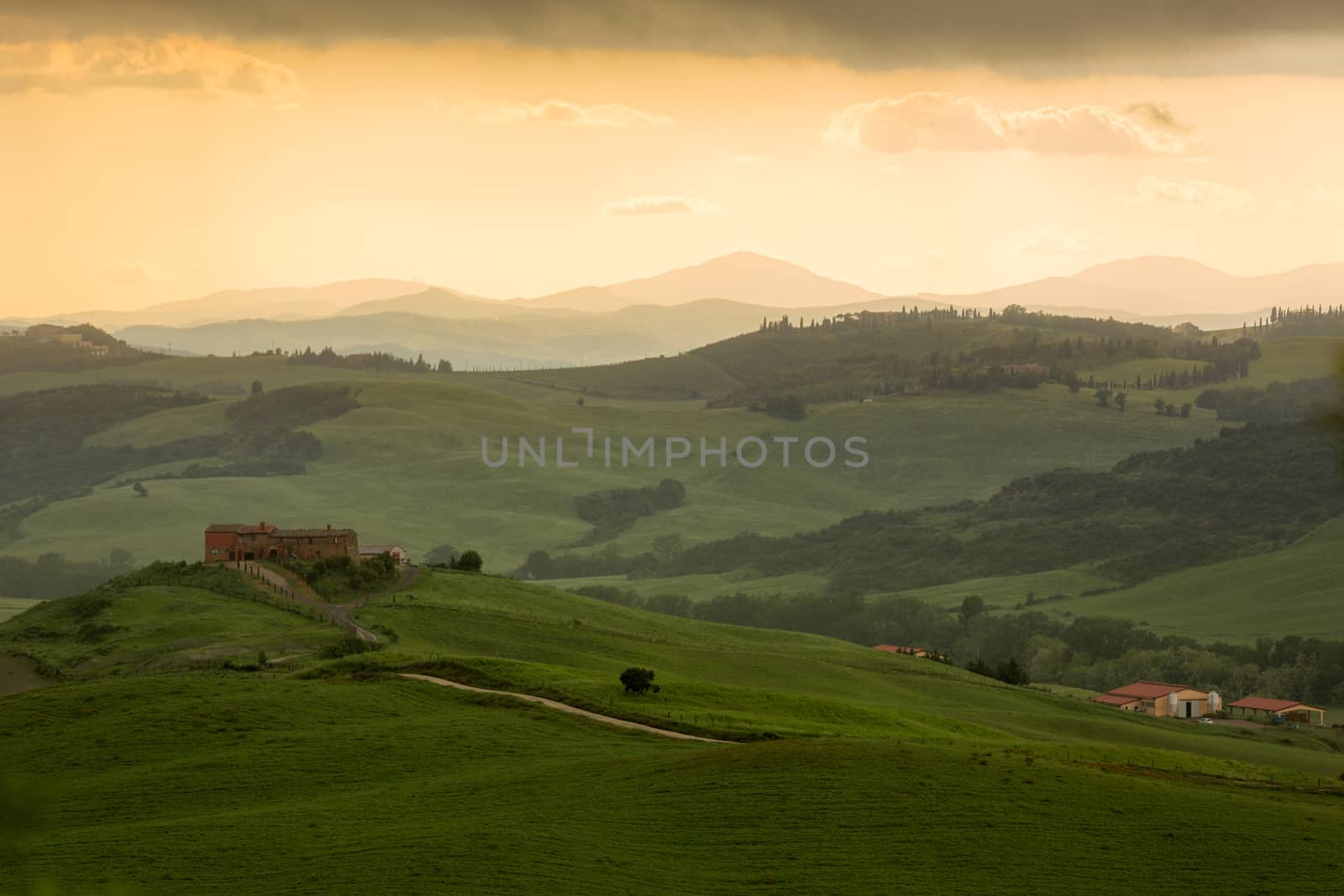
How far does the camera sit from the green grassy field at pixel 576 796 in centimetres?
4209

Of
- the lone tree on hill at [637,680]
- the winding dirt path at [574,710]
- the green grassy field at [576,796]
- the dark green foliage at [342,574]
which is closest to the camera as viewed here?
the green grassy field at [576,796]

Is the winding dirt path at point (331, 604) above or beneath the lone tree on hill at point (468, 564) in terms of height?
above

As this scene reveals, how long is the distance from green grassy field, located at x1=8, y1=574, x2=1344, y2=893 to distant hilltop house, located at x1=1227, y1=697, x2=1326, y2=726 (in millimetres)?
73347

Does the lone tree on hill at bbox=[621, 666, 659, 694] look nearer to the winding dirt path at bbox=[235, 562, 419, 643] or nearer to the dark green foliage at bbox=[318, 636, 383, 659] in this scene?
the dark green foliage at bbox=[318, 636, 383, 659]

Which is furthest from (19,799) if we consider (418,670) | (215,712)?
(418,670)

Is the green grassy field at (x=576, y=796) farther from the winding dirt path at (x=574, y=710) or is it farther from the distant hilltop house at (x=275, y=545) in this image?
the distant hilltop house at (x=275, y=545)

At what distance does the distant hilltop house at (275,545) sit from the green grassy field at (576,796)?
133 ft

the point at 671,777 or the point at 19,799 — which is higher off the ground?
the point at 19,799

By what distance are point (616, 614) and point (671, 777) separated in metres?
68.7

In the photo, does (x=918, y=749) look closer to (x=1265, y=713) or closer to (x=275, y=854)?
(x=275, y=854)

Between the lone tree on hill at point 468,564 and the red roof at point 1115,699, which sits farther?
the lone tree on hill at point 468,564

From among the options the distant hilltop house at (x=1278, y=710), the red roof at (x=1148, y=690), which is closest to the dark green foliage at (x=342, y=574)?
the red roof at (x=1148, y=690)

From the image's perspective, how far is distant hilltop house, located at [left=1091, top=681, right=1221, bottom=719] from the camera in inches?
5423

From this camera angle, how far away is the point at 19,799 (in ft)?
36.0
